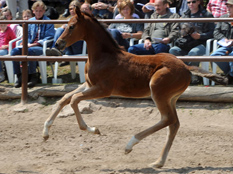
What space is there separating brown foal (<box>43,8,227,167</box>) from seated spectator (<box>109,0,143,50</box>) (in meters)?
2.08

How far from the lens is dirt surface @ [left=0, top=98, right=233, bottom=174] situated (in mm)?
4953

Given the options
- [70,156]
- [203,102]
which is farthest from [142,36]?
[70,156]

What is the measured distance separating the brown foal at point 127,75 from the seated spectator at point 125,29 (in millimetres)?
2083

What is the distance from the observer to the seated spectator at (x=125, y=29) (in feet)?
24.1

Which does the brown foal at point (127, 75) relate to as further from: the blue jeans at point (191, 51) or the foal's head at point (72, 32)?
the blue jeans at point (191, 51)

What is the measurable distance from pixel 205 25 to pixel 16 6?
618 cm

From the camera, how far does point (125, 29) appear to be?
7.59 m

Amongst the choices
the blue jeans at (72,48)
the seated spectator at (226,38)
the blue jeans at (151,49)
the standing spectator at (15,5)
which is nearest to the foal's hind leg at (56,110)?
the blue jeans at (151,49)

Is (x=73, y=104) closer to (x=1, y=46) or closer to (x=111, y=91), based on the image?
(x=111, y=91)

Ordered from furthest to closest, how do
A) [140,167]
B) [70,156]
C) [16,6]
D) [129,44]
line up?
[16,6] → [129,44] → [70,156] → [140,167]

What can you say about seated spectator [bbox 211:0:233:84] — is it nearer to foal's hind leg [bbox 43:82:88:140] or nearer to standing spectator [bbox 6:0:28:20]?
foal's hind leg [bbox 43:82:88:140]

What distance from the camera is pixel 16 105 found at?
7.57 m

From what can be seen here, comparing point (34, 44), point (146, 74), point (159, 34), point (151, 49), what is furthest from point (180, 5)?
point (146, 74)

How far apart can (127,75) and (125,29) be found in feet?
8.78
